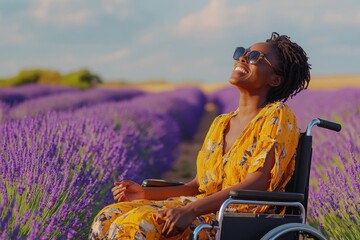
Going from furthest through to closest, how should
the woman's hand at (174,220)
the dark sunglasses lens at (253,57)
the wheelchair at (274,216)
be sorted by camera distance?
the dark sunglasses lens at (253,57) < the wheelchair at (274,216) < the woman's hand at (174,220)

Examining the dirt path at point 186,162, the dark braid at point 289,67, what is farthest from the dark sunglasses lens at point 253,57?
the dirt path at point 186,162

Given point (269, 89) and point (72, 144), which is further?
point (72, 144)

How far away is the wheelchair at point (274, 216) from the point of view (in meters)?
3.30

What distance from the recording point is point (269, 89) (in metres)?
3.85

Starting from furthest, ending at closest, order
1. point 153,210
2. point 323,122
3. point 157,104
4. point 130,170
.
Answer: point 157,104 → point 130,170 → point 323,122 → point 153,210

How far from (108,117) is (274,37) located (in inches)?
201

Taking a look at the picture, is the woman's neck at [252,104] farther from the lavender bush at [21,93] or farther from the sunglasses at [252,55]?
the lavender bush at [21,93]

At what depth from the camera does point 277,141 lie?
3539mm

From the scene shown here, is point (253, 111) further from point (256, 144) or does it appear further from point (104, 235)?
point (104, 235)

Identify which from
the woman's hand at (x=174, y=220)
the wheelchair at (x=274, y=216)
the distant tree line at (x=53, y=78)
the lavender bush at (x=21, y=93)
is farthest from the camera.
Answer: the distant tree line at (x=53, y=78)

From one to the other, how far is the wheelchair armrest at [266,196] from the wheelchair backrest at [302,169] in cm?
18

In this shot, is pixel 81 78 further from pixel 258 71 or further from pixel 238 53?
pixel 258 71

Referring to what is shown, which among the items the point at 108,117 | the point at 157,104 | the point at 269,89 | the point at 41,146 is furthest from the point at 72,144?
the point at 157,104

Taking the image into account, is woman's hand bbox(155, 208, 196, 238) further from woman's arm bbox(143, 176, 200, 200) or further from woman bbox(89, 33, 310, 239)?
woman's arm bbox(143, 176, 200, 200)
